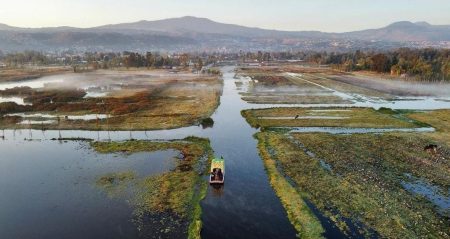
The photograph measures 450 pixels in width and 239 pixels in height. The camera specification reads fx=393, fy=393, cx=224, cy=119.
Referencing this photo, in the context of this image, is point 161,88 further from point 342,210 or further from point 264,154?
point 342,210

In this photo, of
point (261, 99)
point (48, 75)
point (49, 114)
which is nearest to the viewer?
point (49, 114)

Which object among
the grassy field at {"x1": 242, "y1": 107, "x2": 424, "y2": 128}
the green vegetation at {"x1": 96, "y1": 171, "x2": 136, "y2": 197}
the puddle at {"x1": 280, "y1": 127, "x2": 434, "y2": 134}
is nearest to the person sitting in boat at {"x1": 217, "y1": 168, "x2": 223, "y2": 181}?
the green vegetation at {"x1": 96, "y1": 171, "x2": 136, "y2": 197}

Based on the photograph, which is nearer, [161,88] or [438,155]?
[438,155]

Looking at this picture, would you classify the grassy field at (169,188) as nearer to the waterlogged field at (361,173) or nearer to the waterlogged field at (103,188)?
the waterlogged field at (103,188)

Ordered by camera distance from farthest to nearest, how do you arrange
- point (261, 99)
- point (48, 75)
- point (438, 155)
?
point (48, 75) < point (261, 99) < point (438, 155)

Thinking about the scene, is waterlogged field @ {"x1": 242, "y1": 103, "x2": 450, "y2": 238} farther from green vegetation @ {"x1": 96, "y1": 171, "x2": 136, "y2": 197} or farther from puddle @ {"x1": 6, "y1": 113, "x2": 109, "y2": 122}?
puddle @ {"x1": 6, "y1": 113, "x2": 109, "y2": 122}

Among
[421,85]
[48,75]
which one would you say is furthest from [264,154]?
[48,75]
